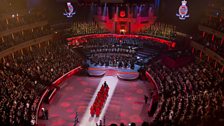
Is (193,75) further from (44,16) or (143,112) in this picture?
(44,16)

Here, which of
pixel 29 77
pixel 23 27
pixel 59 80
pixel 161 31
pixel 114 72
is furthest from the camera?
pixel 161 31

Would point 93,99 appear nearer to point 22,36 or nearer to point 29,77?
point 29,77

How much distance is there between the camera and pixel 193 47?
1574 inches

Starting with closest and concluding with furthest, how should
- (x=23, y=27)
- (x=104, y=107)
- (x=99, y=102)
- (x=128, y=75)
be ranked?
(x=99, y=102), (x=104, y=107), (x=128, y=75), (x=23, y=27)

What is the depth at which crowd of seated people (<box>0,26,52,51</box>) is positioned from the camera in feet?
127

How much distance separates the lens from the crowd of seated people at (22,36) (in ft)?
127

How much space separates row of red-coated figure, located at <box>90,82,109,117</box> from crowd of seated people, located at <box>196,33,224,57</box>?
1567cm

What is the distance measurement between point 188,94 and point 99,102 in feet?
34.2

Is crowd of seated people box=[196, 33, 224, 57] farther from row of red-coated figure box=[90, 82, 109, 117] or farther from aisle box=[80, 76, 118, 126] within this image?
row of red-coated figure box=[90, 82, 109, 117]

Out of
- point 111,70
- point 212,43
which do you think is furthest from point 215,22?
point 111,70

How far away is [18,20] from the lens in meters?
43.7

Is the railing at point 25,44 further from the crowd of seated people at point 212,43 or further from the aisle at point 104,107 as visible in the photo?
the crowd of seated people at point 212,43

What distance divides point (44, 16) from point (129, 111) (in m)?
27.0

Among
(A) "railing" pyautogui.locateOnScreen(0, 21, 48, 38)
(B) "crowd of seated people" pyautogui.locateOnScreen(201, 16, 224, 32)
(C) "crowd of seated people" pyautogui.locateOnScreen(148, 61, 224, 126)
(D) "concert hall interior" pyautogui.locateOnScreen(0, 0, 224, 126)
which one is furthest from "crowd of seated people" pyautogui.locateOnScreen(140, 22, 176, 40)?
(A) "railing" pyautogui.locateOnScreen(0, 21, 48, 38)
